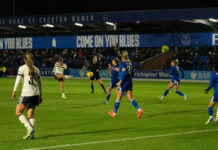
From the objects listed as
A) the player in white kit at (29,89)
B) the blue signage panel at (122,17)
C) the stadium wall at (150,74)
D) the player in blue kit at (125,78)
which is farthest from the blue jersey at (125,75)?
the stadium wall at (150,74)

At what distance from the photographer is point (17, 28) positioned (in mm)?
62906

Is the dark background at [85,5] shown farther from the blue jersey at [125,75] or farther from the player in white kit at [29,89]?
the player in white kit at [29,89]

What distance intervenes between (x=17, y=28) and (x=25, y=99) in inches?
2045

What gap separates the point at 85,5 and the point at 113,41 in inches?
576

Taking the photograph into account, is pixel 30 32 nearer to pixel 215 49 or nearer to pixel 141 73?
pixel 141 73

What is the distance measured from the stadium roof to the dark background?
4.29m

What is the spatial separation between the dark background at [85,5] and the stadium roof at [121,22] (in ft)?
14.1

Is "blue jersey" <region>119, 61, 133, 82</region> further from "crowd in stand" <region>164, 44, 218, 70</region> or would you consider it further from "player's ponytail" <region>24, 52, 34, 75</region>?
"crowd in stand" <region>164, 44, 218, 70</region>

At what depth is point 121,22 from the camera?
52438mm

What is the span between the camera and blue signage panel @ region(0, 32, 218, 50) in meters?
48.2

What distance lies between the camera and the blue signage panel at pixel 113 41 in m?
A: 48.2

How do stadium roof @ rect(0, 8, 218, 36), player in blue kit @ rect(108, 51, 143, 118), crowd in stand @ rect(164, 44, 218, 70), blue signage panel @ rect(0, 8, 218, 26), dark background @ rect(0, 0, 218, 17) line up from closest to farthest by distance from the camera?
player in blue kit @ rect(108, 51, 143, 118) → blue signage panel @ rect(0, 8, 218, 26) → stadium roof @ rect(0, 8, 218, 36) → crowd in stand @ rect(164, 44, 218, 70) → dark background @ rect(0, 0, 218, 17)

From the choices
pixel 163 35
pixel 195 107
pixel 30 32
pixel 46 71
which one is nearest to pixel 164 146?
pixel 195 107

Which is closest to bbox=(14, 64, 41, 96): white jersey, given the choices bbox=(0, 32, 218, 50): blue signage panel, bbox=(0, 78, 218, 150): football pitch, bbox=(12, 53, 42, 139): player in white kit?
bbox=(12, 53, 42, 139): player in white kit
